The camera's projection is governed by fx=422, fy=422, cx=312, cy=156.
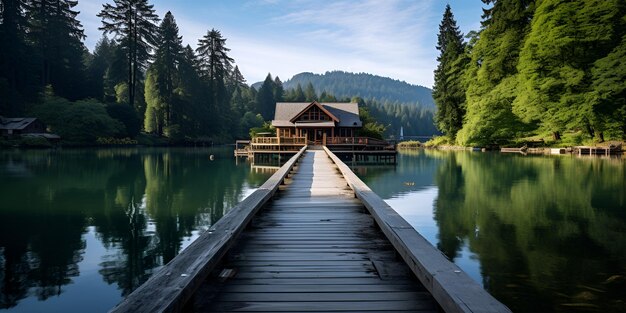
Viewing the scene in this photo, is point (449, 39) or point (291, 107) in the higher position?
point (449, 39)

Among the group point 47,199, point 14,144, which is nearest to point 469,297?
point 47,199

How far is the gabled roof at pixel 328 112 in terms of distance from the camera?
160ft

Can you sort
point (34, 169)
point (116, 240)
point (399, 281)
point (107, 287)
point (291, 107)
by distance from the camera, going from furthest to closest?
point (291, 107) → point (34, 169) → point (116, 240) → point (107, 287) → point (399, 281)

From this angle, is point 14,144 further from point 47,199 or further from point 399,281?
point 399,281

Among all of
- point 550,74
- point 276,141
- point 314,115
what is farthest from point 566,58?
point 276,141

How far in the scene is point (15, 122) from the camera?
51.1 m

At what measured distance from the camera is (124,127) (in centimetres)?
6050

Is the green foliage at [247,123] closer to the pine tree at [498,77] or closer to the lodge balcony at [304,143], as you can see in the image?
the lodge balcony at [304,143]

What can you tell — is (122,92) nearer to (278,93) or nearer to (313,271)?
(278,93)

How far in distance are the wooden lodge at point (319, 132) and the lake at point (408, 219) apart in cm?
1743

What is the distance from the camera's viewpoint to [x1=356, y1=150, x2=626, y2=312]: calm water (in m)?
6.78

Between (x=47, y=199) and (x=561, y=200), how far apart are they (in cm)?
1909

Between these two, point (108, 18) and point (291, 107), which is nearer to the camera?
point (291, 107)

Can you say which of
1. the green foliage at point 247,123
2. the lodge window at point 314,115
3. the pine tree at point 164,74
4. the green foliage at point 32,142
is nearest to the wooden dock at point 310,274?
the lodge window at point 314,115
